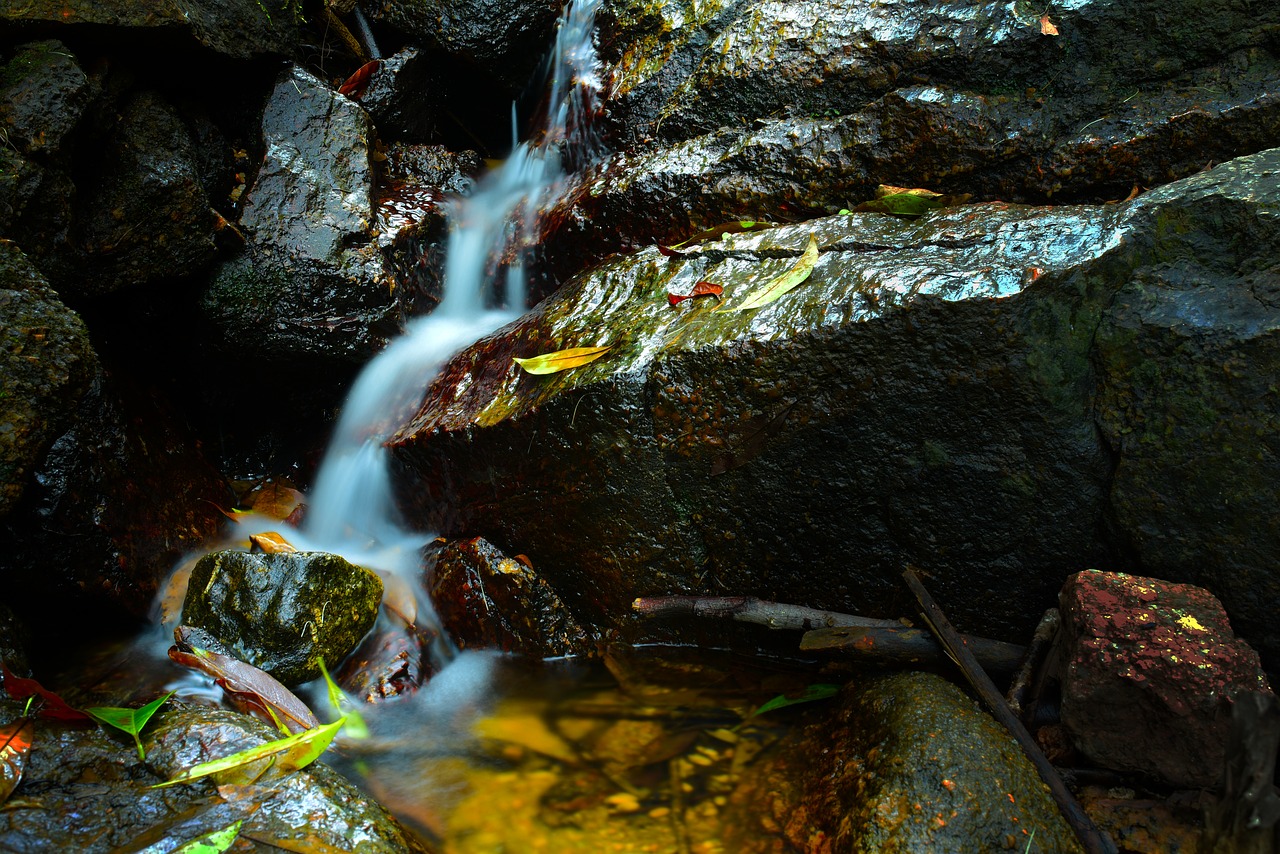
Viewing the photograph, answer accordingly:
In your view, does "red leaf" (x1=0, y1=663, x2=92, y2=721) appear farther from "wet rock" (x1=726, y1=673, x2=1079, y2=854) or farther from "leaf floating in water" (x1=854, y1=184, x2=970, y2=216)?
"leaf floating in water" (x1=854, y1=184, x2=970, y2=216)

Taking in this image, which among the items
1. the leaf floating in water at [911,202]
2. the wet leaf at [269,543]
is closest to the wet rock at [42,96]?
the wet leaf at [269,543]

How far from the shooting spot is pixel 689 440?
110 inches

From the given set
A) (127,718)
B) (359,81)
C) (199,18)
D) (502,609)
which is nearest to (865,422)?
(502,609)

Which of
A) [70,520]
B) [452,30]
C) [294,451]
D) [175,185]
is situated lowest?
[294,451]

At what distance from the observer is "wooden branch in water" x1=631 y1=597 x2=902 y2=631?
2.73 metres

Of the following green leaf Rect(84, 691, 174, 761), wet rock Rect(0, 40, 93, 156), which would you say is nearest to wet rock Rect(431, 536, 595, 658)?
green leaf Rect(84, 691, 174, 761)

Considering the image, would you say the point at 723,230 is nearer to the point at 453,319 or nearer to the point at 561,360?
the point at 561,360

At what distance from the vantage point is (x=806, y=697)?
2713 mm

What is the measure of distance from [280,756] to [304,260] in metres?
2.87

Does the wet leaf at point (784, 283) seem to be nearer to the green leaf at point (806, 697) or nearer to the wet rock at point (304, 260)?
the green leaf at point (806, 697)

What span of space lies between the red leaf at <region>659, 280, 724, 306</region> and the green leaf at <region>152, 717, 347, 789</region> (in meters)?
2.00

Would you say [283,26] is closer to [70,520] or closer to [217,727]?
[70,520]

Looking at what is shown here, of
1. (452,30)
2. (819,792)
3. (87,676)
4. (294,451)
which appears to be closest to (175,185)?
(294,451)

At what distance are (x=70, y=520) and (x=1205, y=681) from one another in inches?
153
